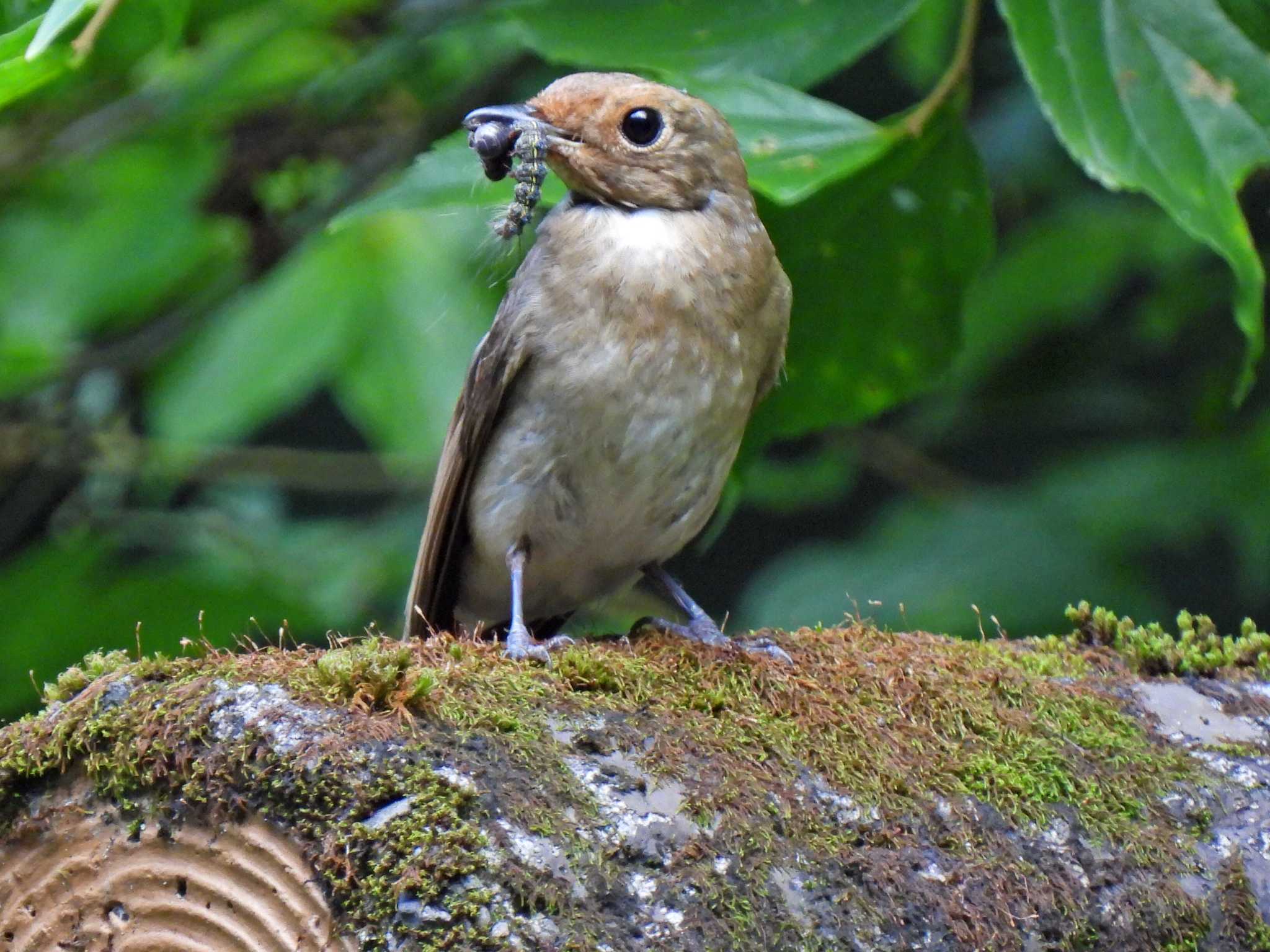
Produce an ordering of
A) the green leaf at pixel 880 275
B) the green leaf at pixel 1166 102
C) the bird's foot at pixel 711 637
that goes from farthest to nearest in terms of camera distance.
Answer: the green leaf at pixel 880 275 < the green leaf at pixel 1166 102 < the bird's foot at pixel 711 637

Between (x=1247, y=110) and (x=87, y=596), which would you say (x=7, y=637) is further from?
(x=1247, y=110)

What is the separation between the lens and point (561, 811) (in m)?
1.97

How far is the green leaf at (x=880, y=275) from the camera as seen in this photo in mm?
3355

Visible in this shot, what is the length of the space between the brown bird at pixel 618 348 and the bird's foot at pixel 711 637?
0.01m

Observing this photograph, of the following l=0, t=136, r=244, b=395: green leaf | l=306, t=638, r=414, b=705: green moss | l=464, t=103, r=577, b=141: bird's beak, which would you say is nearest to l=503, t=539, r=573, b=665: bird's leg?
l=306, t=638, r=414, b=705: green moss

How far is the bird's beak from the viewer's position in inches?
A: 119

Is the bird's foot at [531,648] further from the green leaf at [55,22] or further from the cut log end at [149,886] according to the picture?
the green leaf at [55,22]

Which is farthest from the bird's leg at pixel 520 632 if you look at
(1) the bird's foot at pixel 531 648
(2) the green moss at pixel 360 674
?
(2) the green moss at pixel 360 674

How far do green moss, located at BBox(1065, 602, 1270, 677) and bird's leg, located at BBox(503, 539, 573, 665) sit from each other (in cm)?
106

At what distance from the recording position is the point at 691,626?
3137 millimetres

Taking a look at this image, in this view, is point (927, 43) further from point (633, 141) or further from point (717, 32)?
point (633, 141)

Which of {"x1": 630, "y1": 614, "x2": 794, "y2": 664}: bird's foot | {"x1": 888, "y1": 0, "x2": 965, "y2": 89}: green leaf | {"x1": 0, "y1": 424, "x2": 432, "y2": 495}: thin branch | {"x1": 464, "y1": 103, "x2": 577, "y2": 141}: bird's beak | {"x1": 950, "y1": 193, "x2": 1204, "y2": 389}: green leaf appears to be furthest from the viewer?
{"x1": 0, "y1": 424, "x2": 432, "y2": 495}: thin branch

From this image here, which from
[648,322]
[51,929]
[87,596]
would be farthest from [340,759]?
[87,596]

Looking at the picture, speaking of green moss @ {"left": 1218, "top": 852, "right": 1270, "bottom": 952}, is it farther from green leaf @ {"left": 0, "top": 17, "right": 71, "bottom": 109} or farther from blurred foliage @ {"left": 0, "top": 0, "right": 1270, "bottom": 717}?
green leaf @ {"left": 0, "top": 17, "right": 71, "bottom": 109}
